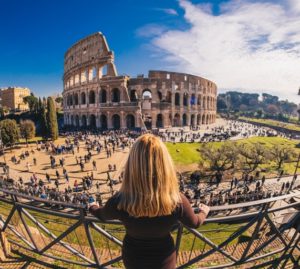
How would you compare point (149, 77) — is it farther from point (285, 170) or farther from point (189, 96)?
point (285, 170)

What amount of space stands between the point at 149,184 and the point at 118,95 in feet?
152

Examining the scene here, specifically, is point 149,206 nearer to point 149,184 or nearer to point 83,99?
point 149,184

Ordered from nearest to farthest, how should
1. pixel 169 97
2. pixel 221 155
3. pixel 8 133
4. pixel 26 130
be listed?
1. pixel 221 155
2. pixel 8 133
3. pixel 26 130
4. pixel 169 97

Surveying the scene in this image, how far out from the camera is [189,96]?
51719mm

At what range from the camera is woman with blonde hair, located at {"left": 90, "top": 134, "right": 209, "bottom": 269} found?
5.69 ft

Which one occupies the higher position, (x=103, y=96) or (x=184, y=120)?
(x=103, y=96)

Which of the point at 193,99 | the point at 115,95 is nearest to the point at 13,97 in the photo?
the point at 115,95

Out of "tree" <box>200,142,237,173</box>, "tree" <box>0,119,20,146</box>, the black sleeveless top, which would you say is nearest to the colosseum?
"tree" <box>0,119,20,146</box>

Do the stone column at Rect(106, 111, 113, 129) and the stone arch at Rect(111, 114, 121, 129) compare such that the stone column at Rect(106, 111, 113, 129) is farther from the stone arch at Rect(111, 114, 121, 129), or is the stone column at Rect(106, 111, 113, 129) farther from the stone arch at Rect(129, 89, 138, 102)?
the stone arch at Rect(129, 89, 138, 102)

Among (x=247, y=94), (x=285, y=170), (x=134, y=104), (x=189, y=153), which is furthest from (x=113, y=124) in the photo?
(x=247, y=94)

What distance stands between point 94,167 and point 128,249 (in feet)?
64.0

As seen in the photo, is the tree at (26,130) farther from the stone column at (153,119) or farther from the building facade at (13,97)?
the building facade at (13,97)

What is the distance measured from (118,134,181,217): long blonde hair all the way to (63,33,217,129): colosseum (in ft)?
130

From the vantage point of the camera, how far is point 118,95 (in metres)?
46.7
